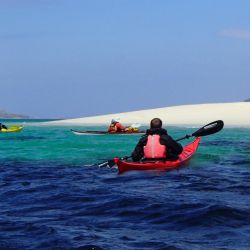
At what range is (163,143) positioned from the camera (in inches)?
533

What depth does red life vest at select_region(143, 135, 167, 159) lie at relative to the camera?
13430 millimetres

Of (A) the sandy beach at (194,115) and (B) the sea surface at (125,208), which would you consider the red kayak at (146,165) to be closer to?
(B) the sea surface at (125,208)

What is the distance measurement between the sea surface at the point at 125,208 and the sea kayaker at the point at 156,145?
0.47 meters

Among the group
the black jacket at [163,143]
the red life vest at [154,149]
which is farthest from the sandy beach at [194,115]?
the red life vest at [154,149]

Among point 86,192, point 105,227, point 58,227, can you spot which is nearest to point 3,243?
point 58,227

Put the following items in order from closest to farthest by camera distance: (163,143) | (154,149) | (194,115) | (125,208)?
(125,208)
(163,143)
(154,149)
(194,115)

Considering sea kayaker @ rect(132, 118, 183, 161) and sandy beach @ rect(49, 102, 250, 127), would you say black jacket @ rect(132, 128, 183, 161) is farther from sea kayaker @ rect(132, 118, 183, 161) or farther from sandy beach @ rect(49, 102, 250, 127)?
sandy beach @ rect(49, 102, 250, 127)

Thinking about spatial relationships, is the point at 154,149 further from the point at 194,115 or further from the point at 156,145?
the point at 194,115

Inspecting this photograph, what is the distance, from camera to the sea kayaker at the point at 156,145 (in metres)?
13.4

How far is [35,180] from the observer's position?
44.0 feet

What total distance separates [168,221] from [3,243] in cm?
246

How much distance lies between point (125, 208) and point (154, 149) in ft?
15.6

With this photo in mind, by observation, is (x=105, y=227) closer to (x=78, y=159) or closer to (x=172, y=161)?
(x=172, y=161)

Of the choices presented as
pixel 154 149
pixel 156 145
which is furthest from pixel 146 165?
pixel 156 145
